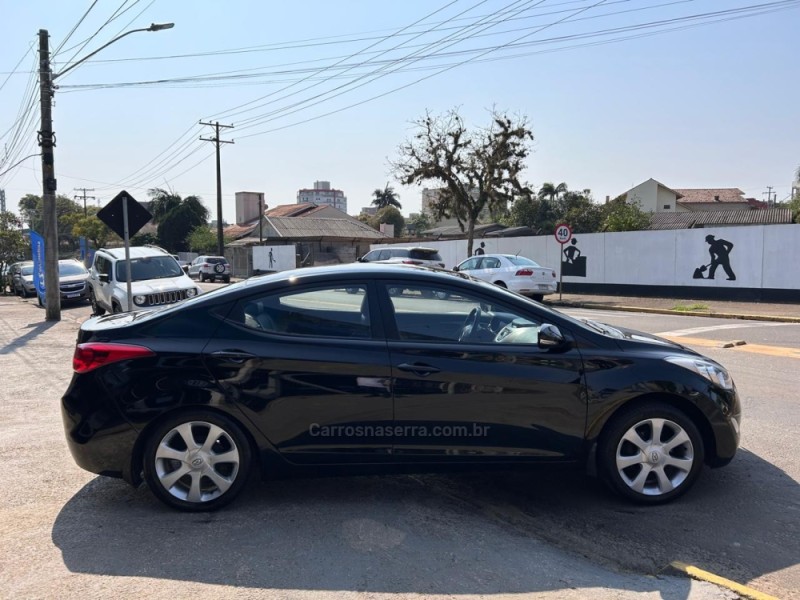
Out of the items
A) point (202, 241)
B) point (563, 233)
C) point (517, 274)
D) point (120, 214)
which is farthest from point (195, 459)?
point (202, 241)

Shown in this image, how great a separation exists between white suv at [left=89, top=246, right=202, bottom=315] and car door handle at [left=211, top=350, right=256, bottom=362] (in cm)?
1031

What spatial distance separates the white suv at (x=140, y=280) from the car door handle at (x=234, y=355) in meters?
10.3

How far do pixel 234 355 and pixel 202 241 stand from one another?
5946cm

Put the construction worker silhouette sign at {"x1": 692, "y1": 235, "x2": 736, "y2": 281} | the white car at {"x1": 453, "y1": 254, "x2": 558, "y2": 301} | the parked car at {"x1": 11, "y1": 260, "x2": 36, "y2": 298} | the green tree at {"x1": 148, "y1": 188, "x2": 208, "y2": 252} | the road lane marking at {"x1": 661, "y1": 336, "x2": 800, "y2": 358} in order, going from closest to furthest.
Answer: the road lane marking at {"x1": 661, "y1": 336, "x2": 800, "y2": 358} → the construction worker silhouette sign at {"x1": 692, "y1": 235, "x2": 736, "y2": 281} → the white car at {"x1": 453, "y1": 254, "x2": 558, "y2": 301} → the parked car at {"x1": 11, "y1": 260, "x2": 36, "y2": 298} → the green tree at {"x1": 148, "y1": 188, "x2": 208, "y2": 252}

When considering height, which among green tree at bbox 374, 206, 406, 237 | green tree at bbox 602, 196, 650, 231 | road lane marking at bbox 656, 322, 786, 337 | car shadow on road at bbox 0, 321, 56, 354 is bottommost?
car shadow on road at bbox 0, 321, 56, 354

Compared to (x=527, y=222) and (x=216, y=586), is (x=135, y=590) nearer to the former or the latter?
(x=216, y=586)

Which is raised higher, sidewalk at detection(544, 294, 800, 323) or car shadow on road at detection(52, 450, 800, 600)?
sidewalk at detection(544, 294, 800, 323)

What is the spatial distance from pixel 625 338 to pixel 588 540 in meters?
1.40

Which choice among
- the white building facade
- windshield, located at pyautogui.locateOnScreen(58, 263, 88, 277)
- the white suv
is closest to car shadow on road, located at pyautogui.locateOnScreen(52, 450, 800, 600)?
the white suv

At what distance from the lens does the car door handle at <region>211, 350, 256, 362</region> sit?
13.1 ft

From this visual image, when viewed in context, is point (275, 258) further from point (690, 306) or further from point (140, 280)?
point (690, 306)

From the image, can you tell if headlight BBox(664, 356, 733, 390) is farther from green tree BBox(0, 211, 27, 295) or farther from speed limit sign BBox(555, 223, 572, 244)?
green tree BBox(0, 211, 27, 295)

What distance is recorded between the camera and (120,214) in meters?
11.5

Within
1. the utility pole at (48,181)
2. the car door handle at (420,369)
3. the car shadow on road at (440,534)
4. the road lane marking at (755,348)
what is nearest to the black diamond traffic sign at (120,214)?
the utility pole at (48,181)
